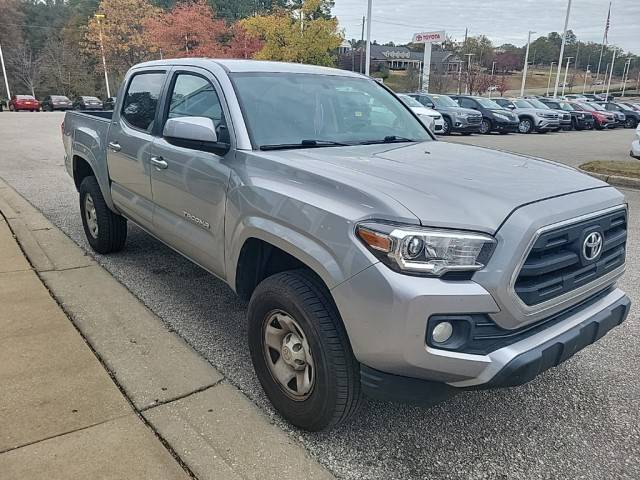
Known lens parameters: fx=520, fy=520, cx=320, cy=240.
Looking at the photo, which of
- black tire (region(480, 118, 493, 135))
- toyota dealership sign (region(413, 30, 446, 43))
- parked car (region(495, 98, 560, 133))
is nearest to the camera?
black tire (region(480, 118, 493, 135))

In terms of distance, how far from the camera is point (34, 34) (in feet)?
237

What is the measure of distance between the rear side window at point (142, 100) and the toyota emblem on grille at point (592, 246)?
313 centimetres

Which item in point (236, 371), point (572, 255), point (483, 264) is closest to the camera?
point (483, 264)

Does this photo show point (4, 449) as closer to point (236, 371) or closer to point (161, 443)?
point (161, 443)

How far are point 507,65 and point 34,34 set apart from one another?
76454 millimetres

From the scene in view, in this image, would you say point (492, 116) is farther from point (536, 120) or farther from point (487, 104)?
point (536, 120)

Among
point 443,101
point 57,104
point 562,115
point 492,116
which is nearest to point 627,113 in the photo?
point 562,115

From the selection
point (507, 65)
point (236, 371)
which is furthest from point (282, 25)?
point (507, 65)

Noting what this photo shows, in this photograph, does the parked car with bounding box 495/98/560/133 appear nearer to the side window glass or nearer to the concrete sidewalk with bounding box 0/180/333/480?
the side window glass

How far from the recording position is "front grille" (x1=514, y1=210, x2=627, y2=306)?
2.16 meters

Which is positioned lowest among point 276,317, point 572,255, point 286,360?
point 286,360

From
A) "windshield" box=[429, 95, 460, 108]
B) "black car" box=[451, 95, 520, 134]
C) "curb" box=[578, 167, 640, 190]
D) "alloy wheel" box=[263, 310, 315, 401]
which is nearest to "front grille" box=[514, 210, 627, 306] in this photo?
"alloy wheel" box=[263, 310, 315, 401]

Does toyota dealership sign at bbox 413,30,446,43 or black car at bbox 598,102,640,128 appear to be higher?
toyota dealership sign at bbox 413,30,446,43

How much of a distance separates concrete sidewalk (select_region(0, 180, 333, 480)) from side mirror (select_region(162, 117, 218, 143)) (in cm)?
138
